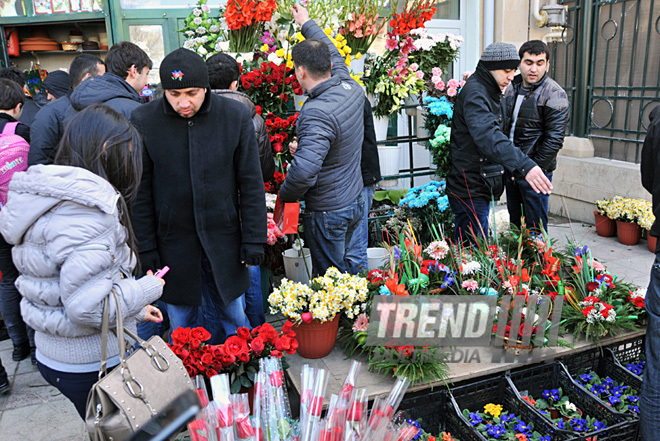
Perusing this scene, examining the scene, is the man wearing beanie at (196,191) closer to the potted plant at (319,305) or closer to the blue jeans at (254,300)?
the potted plant at (319,305)

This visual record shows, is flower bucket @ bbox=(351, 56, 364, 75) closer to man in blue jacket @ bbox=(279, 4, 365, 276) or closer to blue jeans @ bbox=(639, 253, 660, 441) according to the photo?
man in blue jacket @ bbox=(279, 4, 365, 276)

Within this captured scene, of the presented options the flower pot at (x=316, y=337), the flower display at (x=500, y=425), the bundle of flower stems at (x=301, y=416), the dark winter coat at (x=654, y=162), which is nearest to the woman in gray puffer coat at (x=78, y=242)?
the bundle of flower stems at (x=301, y=416)

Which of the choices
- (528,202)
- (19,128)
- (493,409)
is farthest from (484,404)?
(19,128)

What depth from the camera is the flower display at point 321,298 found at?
2.72 metres

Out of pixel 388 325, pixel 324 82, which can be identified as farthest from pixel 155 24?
pixel 388 325

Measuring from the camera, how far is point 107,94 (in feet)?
9.94

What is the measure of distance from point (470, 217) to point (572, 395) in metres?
1.39

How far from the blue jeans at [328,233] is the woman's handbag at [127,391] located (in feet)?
5.23

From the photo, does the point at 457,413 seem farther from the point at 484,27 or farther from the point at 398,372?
the point at 484,27

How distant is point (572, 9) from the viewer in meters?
6.25

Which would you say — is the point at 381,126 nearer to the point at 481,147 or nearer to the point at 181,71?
the point at 481,147

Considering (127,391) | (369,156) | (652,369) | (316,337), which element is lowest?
(316,337)

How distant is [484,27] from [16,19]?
570 cm

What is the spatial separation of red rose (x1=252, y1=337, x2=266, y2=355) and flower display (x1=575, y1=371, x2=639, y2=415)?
1754 mm
